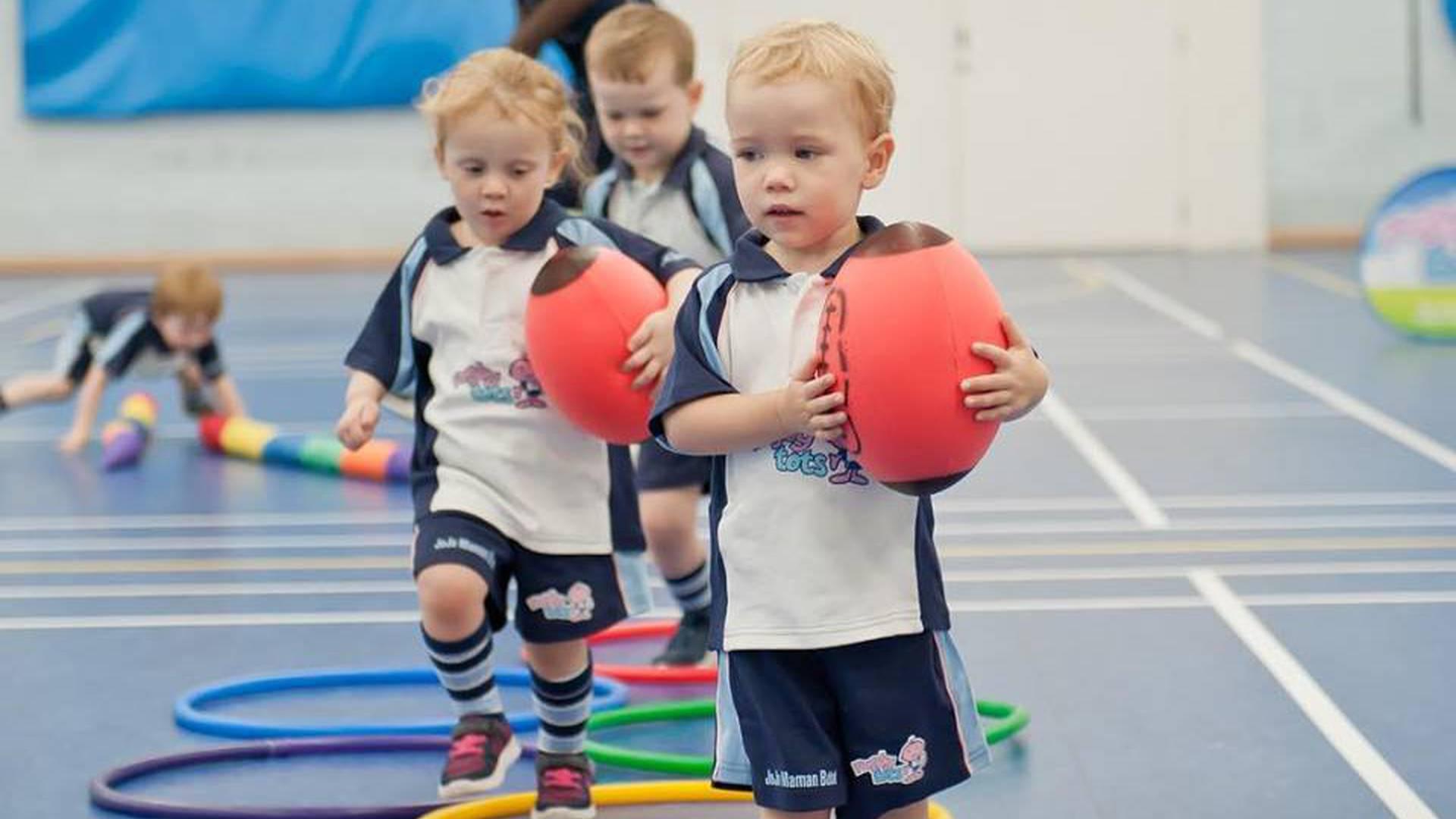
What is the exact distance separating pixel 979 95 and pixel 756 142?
14.4 meters

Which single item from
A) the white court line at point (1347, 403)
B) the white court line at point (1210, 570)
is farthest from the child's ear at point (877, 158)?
the white court line at point (1347, 403)

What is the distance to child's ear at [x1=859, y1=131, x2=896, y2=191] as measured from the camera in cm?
315

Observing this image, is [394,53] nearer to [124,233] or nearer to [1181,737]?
[124,233]

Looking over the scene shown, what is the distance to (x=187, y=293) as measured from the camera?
9.15m

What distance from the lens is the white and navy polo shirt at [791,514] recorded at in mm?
3145

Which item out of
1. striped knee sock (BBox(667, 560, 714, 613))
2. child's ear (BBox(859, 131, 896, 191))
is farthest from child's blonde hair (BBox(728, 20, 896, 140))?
striped knee sock (BBox(667, 560, 714, 613))

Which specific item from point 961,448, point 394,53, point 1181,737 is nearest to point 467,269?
point 961,448

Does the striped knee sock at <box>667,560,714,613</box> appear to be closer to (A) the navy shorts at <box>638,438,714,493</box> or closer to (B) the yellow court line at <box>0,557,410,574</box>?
(A) the navy shorts at <box>638,438,714,493</box>

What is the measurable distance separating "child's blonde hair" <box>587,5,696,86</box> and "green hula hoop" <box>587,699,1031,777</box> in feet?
4.52

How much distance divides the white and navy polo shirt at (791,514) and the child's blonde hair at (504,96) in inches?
41.4

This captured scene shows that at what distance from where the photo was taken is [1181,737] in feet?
15.2

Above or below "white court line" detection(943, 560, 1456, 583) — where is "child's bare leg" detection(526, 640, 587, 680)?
above

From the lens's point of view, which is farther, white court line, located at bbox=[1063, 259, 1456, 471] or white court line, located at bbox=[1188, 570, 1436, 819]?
white court line, located at bbox=[1063, 259, 1456, 471]

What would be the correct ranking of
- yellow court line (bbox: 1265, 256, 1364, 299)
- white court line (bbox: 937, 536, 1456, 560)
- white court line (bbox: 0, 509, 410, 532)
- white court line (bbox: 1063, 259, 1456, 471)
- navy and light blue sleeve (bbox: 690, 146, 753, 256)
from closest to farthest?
1. navy and light blue sleeve (bbox: 690, 146, 753, 256)
2. white court line (bbox: 937, 536, 1456, 560)
3. white court line (bbox: 0, 509, 410, 532)
4. white court line (bbox: 1063, 259, 1456, 471)
5. yellow court line (bbox: 1265, 256, 1364, 299)
